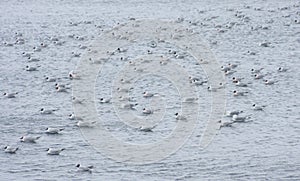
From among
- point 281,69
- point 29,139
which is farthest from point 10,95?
point 281,69

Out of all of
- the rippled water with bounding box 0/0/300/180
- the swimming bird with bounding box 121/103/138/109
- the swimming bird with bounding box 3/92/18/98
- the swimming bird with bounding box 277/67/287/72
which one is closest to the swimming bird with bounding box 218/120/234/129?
the rippled water with bounding box 0/0/300/180

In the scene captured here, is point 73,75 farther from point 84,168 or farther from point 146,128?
point 84,168

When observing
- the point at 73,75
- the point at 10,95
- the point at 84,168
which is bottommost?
the point at 84,168

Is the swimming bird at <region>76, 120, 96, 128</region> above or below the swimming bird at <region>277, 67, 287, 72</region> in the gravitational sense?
below

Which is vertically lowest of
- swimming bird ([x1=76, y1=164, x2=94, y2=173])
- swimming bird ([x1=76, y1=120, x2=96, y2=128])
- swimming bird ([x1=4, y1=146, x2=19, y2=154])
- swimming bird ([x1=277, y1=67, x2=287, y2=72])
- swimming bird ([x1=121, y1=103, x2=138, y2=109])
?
swimming bird ([x1=76, y1=164, x2=94, y2=173])

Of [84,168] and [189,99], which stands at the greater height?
[189,99]

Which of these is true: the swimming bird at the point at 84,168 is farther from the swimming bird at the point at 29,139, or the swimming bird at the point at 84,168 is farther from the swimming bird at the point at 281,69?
the swimming bird at the point at 281,69

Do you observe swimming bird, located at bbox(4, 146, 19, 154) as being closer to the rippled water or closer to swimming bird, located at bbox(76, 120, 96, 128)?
the rippled water

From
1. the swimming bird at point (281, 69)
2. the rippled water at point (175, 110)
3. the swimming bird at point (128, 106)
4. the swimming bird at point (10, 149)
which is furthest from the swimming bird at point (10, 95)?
the swimming bird at point (281, 69)
